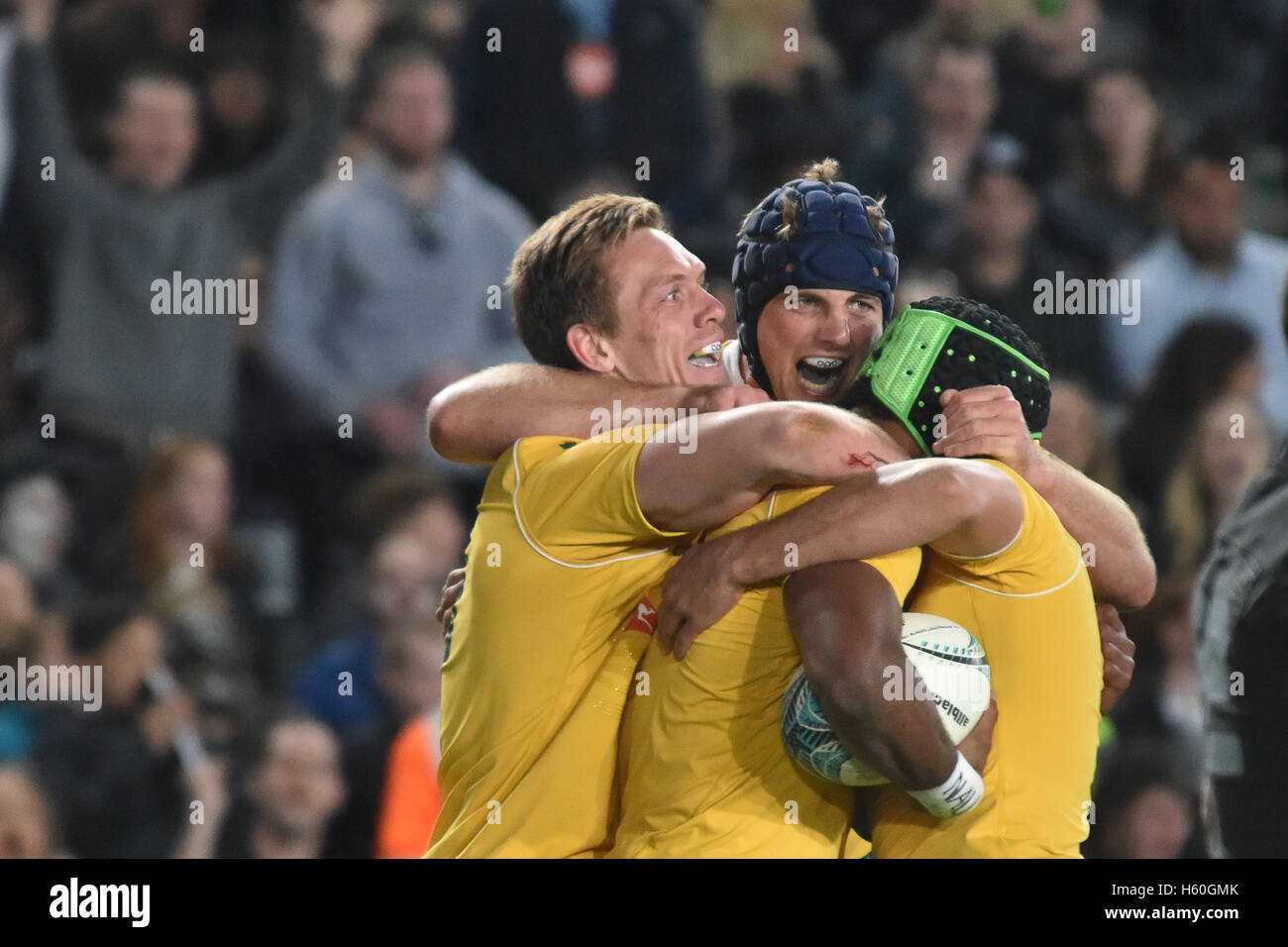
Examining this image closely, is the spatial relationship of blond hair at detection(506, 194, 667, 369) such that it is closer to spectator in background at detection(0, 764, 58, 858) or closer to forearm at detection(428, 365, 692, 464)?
forearm at detection(428, 365, 692, 464)

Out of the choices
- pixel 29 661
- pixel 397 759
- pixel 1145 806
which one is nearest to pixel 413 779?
pixel 397 759

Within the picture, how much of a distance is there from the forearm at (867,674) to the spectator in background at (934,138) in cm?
429

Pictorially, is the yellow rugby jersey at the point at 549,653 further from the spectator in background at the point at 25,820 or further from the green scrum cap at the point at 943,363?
the spectator in background at the point at 25,820

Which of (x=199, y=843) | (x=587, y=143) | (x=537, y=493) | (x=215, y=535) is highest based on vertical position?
(x=587, y=143)

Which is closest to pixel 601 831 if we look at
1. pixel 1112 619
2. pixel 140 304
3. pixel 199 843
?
pixel 1112 619

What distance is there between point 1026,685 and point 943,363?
538mm

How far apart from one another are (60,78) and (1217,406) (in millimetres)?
4520

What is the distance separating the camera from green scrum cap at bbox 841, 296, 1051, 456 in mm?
2824

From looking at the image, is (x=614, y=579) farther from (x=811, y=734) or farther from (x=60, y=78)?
(x=60, y=78)

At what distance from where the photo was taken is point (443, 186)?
6414 millimetres

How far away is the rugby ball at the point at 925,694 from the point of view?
2.66 meters

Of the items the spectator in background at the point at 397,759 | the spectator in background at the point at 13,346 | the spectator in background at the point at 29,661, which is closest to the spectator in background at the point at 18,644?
the spectator in background at the point at 29,661

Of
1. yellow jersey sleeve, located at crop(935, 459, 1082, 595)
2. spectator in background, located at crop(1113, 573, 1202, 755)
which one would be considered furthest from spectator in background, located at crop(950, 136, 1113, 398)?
yellow jersey sleeve, located at crop(935, 459, 1082, 595)

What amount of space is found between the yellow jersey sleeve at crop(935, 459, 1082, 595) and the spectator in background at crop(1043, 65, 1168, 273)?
4265 mm
